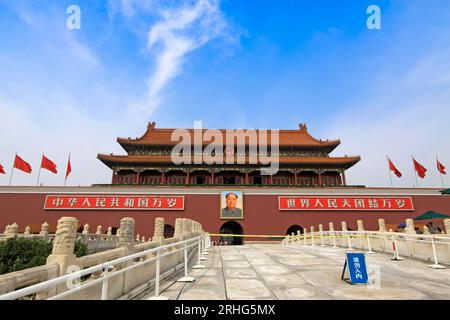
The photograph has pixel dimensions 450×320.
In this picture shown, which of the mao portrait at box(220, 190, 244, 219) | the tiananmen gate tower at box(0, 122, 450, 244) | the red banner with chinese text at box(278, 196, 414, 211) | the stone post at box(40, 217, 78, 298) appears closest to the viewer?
the stone post at box(40, 217, 78, 298)

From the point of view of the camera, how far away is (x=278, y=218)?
2348 centimetres

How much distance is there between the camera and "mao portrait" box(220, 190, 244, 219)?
2345 centimetres

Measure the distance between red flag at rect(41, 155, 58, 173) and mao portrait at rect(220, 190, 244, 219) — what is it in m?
17.2

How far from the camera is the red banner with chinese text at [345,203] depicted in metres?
23.6

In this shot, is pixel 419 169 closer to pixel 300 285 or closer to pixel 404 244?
pixel 404 244

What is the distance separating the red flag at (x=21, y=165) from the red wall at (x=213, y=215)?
2.55 metres

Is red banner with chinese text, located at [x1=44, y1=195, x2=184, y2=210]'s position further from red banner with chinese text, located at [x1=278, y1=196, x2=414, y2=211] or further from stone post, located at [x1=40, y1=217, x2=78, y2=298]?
stone post, located at [x1=40, y1=217, x2=78, y2=298]

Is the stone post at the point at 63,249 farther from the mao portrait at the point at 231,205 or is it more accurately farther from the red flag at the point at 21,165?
the red flag at the point at 21,165

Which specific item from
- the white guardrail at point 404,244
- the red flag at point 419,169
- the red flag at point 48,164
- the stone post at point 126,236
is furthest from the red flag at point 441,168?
the red flag at point 48,164

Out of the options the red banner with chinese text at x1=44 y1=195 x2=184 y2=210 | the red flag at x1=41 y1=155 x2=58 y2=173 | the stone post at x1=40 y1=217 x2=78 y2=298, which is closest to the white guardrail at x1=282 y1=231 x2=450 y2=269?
the stone post at x1=40 y1=217 x2=78 y2=298

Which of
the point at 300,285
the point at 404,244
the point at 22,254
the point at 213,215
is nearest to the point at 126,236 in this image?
the point at 300,285
